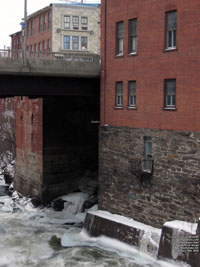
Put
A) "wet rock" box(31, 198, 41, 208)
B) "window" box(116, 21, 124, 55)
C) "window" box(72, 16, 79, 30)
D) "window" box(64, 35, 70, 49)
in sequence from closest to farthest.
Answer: "window" box(116, 21, 124, 55)
"wet rock" box(31, 198, 41, 208)
"window" box(64, 35, 70, 49)
"window" box(72, 16, 79, 30)

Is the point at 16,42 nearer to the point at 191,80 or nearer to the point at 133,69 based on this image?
the point at 133,69

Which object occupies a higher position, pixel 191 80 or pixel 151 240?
pixel 191 80

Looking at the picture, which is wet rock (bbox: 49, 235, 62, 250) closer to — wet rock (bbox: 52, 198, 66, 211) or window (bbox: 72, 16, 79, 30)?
wet rock (bbox: 52, 198, 66, 211)

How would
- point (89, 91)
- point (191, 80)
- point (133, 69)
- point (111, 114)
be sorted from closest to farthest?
point (191, 80), point (133, 69), point (111, 114), point (89, 91)

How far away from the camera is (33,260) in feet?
73.6

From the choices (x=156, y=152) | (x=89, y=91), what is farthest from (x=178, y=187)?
(x=89, y=91)

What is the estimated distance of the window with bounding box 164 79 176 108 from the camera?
21797mm

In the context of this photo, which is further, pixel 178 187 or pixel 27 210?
pixel 27 210

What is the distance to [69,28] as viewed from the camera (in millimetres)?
56094

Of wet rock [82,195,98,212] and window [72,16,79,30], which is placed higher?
window [72,16,79,30]

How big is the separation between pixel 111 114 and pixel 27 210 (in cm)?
1200

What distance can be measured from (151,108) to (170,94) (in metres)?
1.44

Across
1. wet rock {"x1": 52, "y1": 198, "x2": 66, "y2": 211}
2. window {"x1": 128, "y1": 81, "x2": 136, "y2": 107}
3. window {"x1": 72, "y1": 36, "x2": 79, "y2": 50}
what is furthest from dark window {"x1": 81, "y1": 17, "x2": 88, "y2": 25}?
window {"x1": 128, "y1": 81, "x2": 136, "y2": 107}

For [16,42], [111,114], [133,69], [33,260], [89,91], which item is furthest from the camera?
[16,42]
